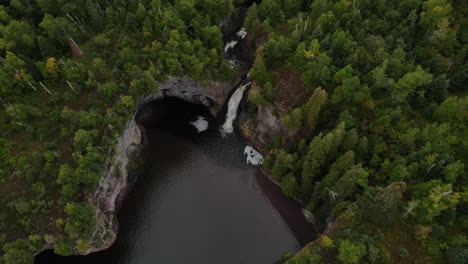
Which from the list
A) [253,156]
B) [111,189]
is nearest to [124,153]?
[111,189]

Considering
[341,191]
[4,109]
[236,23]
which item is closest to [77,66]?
[4,109]

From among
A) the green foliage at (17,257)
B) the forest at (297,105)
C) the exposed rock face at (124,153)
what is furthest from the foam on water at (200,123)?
the green foliage at (17,257)

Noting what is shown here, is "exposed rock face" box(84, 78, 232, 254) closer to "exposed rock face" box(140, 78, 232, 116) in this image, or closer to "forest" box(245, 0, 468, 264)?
"exposed rock face" box(140, 78, 232, 116)

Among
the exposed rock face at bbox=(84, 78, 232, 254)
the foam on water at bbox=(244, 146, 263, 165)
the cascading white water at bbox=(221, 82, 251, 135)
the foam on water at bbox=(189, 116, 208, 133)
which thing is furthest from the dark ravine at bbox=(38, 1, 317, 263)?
the foam on water at bbox=(189, 116, 208, 133)

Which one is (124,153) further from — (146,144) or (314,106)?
(314,106)

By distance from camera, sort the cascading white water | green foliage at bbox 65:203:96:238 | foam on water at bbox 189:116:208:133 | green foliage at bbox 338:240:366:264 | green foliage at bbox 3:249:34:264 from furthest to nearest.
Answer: foam on water at bbox 189:116:208:133, the cascading white water, green foliage at bbox 65:203:96:238, green foliage at bbox 3:249:34:264, green foliage at bbox 338:240:366:264

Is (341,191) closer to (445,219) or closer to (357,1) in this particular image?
(445,219)
